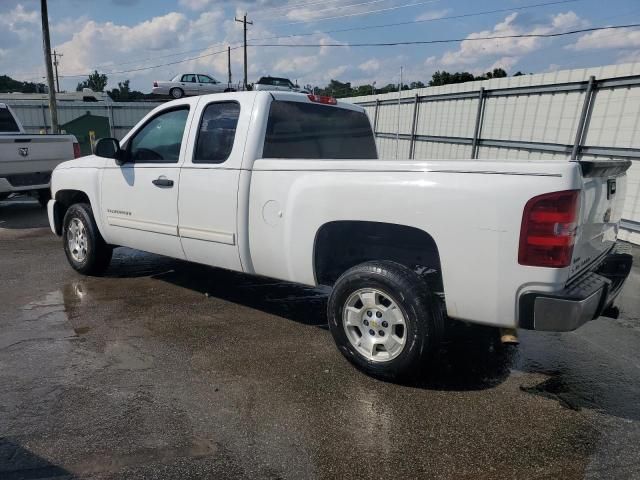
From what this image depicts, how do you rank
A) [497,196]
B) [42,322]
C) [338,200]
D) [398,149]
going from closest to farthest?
[497,196]
[338,200]
[42,322]
[398,149]

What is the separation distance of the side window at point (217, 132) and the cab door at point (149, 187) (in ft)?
0.69

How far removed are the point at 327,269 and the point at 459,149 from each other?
8.51m

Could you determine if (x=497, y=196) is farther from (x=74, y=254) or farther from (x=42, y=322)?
(x=74, y=254)

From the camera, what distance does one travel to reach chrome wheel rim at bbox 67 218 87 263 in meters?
5.62

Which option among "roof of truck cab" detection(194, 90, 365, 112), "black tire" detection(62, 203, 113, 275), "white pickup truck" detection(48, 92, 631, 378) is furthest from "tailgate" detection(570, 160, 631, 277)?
"black tire" detection(62, 203, 113, 275)

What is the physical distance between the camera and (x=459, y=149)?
11.4 metres

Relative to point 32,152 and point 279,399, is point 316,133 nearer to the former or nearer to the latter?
point 279,399

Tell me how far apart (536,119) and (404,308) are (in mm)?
7360

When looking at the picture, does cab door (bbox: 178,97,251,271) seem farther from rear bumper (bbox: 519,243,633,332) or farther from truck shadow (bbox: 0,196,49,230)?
truck shadow (bbox: 0,196,49,230)

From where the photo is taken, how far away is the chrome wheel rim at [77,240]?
5625 millimetres

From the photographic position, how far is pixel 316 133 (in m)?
4.51

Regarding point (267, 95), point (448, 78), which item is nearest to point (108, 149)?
point (267, 95)

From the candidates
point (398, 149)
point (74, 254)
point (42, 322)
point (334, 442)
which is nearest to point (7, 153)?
point (74, 254)

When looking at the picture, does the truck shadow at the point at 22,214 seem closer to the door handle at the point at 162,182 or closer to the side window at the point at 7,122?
the side window at the point at 7,122
